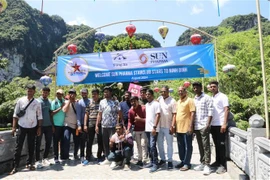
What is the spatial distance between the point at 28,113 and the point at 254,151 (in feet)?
13.5

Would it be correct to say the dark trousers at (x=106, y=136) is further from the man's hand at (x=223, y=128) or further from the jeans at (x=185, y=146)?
the man's hand at (x=223, y=128)

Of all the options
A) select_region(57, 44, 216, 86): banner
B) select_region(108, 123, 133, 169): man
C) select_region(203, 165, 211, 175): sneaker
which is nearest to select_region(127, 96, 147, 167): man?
select_region(108, 123, 133, 169): man

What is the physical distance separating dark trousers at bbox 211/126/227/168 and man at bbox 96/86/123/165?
2.02m

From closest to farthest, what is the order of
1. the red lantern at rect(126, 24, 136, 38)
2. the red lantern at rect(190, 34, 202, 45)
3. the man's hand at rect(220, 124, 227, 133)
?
1. the man's hand at rect(220, 124, 227, 133)
2. the red lantern at rect(190, 34, 202, 45)
3. the red lantern at rect(126, 24, 136, 38)

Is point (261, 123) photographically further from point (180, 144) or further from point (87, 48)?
point (87, 48)

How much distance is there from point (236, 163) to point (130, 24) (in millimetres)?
5576

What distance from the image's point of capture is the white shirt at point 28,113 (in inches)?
211

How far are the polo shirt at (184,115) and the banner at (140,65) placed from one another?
2.41 meters

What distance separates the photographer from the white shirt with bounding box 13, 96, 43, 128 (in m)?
5.36

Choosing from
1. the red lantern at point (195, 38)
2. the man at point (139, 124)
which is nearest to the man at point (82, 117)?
the man at point (139, 124)

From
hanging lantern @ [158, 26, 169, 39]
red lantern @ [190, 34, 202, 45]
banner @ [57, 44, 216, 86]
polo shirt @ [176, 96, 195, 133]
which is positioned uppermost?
hanging lantern @ [158, 26, 169, 39]

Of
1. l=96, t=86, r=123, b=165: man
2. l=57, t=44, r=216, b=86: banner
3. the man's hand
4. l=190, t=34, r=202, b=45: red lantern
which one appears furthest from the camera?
l=190, t=34, r=202, b=45: red lantern

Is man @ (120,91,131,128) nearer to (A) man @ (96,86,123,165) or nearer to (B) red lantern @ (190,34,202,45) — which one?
(A) man @ (96,86,123,165)

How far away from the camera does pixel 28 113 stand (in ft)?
17.7
